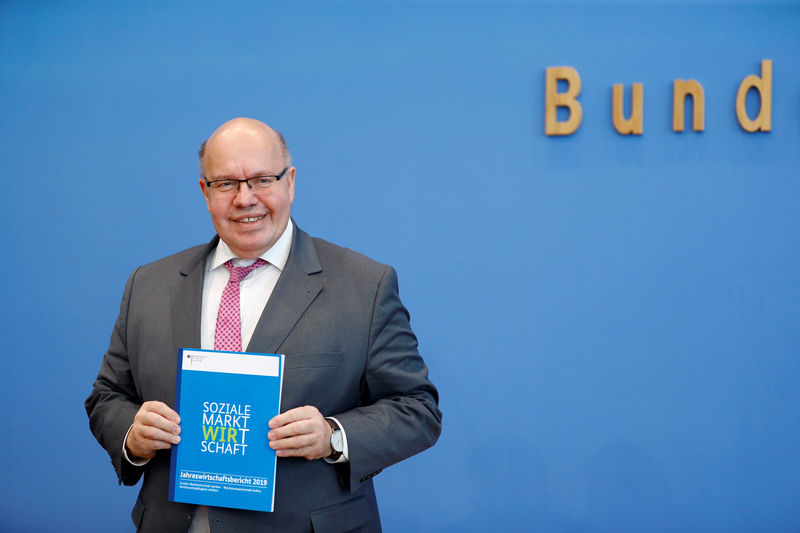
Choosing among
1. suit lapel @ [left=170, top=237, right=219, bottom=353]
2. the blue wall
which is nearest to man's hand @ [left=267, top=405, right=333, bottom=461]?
suit lapel @ [left=170, top=237, right=219, bottom=353]

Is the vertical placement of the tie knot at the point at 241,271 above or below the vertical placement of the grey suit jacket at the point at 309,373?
above

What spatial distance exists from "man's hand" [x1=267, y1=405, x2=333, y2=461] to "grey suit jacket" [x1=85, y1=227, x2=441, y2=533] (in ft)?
0.26

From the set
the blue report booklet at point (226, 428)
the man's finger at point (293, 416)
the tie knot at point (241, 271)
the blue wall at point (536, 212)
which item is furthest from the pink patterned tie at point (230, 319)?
the blue wall at point (536, 212)

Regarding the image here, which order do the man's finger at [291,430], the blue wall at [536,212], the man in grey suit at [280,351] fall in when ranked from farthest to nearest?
the blue wall at [536,212] → the man in grey suit at [280,351] → the man's finger at [291,430]

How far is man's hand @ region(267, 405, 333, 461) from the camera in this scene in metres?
1.42

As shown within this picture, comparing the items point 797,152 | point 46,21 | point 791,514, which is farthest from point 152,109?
point 791,514

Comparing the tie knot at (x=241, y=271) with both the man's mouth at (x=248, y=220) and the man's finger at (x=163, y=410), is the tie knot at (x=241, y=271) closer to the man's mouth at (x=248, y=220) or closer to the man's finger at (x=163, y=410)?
the man's mouth at (x=248, y=220)

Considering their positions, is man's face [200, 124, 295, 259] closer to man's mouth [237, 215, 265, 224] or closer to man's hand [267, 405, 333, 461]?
man's mouth [237, 215, 265, 224]

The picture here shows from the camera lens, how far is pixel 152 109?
3.08 metres

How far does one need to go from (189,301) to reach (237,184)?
0.30m

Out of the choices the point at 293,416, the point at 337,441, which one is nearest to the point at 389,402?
the point at 337,441

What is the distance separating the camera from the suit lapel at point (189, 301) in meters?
1.60

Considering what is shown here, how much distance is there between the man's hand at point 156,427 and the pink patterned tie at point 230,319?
187mm

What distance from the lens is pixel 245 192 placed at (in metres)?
1.61
